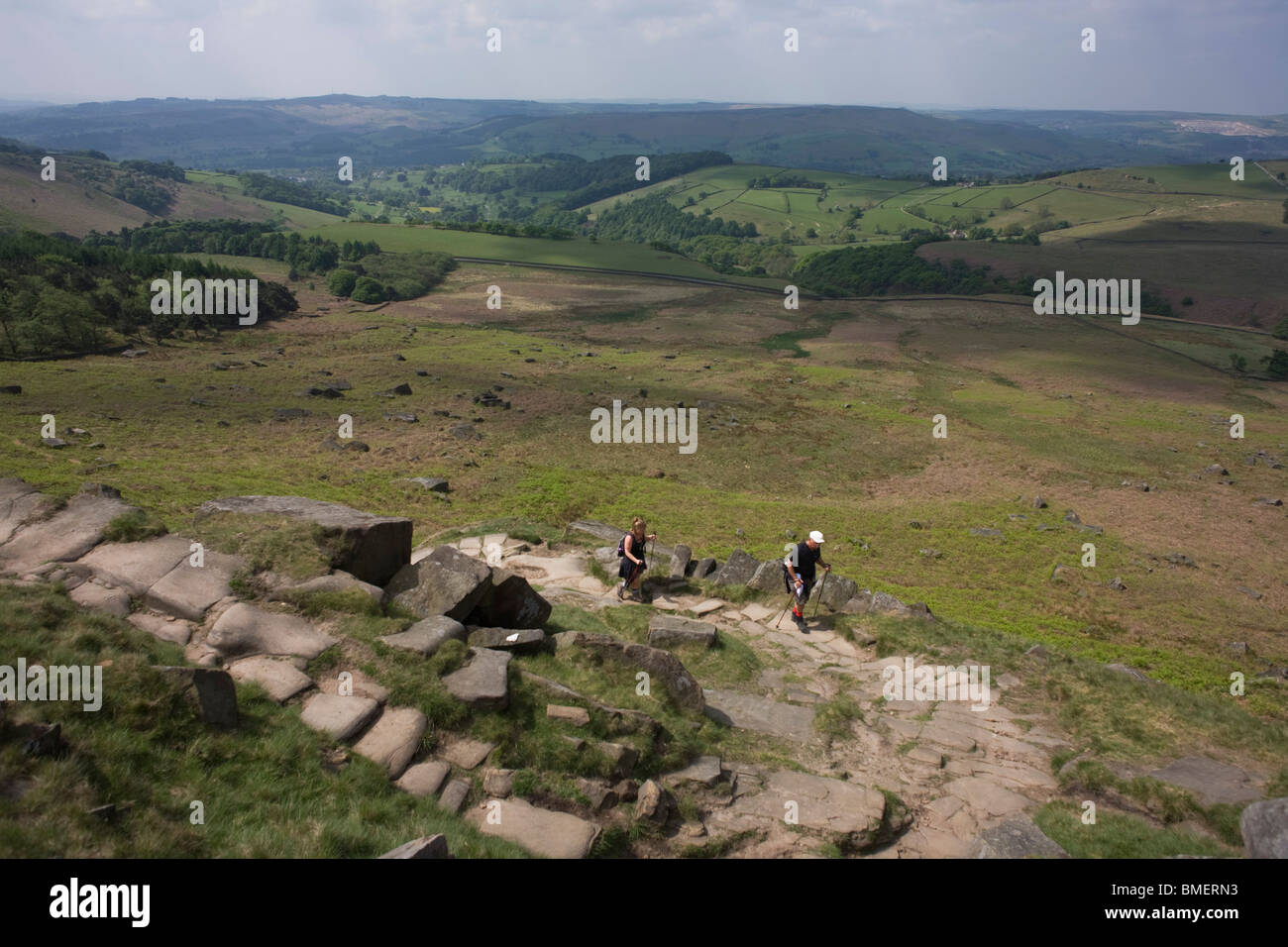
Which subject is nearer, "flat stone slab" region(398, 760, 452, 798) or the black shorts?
"flat stone slab" region(398, 760, 452, 798)

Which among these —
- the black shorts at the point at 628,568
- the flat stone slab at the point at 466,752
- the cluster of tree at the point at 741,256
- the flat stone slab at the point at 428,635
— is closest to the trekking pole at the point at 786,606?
the black shorts at the point at 628,568

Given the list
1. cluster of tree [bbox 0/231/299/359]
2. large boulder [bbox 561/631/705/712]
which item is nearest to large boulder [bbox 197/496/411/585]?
large boulder [bbox 561/631/705/712]

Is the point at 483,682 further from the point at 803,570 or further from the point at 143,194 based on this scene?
the point at 143,194

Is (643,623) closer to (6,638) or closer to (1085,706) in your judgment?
(1085,706)

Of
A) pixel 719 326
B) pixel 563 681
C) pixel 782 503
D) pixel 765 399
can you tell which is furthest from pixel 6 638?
pixel 719 326

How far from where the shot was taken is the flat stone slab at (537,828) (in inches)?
336

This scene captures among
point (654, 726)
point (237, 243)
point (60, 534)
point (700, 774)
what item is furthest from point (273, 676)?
point (237, 243)

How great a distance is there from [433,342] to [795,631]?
64897mm

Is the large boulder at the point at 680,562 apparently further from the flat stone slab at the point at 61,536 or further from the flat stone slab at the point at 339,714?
the flat stone slab at the point at 61,536

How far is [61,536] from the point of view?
13484 millimetres

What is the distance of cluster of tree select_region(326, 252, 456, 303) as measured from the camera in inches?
3942

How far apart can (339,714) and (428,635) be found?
7.37 ft

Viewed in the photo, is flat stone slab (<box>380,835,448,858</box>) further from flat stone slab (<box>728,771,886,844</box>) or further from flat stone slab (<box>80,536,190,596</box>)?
flat stone slab (<box>80,536,190,596</box>)

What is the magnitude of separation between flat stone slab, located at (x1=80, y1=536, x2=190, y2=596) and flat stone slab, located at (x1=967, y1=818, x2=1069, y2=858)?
44.4 feet
